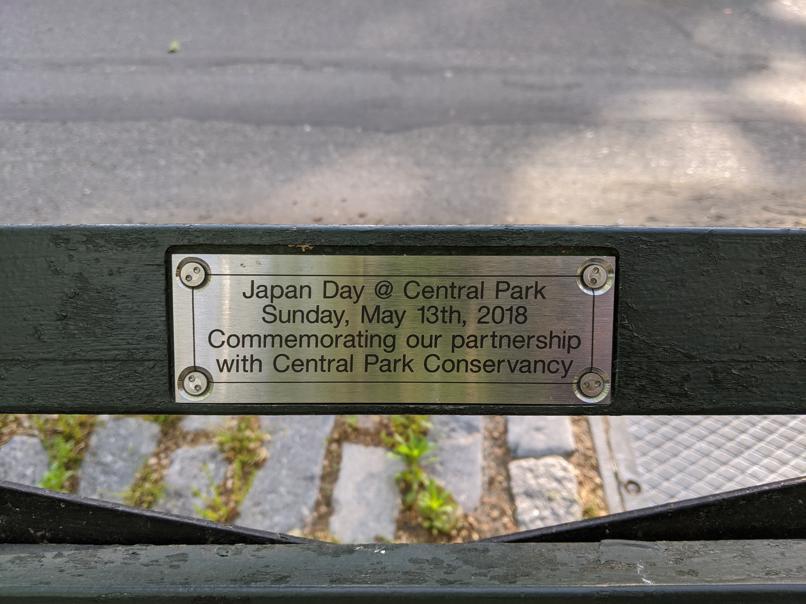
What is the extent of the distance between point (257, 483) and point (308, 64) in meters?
3.82

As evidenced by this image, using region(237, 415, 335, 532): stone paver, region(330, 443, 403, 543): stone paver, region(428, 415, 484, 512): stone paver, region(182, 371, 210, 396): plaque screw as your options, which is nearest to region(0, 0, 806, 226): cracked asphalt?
region(428, 415, 484, 512): stone paver

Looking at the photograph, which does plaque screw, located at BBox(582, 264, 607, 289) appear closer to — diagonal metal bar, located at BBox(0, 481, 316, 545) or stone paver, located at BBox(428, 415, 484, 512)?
diagonal metal bar, located at BBox(0, 481, 316, 545)

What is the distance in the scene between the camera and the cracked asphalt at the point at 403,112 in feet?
13.8

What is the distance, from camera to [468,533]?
2393 millimetres

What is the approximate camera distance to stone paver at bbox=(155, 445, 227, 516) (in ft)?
7.98

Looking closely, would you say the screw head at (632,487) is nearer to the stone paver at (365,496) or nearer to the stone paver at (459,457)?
the stone paver at (459,457)

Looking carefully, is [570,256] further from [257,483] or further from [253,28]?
[253,28]

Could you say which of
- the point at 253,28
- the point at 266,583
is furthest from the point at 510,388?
the point at 253,28

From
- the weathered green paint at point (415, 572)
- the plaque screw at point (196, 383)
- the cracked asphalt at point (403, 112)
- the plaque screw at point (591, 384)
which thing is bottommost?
the weathered green paint at point (415, 572)

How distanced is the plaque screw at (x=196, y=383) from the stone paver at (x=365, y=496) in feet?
4.03

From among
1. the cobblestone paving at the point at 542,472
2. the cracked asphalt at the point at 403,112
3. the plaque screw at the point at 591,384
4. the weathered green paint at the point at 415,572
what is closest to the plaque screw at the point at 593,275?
the plaque screw at the point at 591,384

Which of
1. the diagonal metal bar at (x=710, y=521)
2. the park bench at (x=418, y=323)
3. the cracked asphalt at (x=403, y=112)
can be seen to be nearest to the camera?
the park bench at (x=418, y=323)

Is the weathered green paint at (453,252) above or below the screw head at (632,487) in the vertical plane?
above

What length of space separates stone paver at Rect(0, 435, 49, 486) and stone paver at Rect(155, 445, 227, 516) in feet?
1.26
